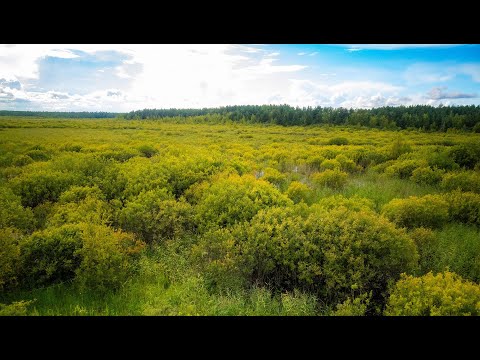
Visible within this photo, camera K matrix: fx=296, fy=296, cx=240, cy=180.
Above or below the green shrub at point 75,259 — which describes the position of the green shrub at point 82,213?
above

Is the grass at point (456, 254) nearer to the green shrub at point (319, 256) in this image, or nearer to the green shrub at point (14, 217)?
the green shrub at point (319, 256)

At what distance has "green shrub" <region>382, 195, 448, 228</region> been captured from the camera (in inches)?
300

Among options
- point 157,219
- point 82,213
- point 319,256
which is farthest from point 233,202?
point 82,213

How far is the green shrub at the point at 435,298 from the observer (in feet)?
13.5

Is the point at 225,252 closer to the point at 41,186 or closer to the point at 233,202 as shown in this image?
the point at 233,202

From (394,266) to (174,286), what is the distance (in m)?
4.11

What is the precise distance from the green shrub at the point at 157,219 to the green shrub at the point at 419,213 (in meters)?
5.19

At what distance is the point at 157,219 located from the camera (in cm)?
756

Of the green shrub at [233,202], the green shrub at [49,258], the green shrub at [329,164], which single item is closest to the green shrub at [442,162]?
the green shrub at [329,164]

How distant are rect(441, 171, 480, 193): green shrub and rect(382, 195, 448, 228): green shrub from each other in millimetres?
2628

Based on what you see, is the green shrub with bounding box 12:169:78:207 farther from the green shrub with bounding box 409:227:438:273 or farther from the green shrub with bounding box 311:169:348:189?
the green shrub with bounding box 409:227:438:273

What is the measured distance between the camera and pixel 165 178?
32.3 ft

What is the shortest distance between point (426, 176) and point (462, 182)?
1467 millimetres
